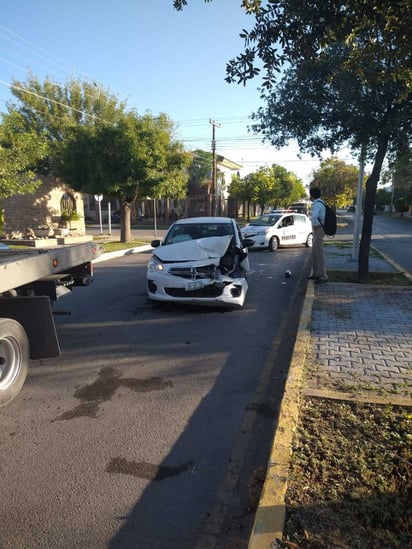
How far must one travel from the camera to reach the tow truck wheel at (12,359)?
3.90 meters

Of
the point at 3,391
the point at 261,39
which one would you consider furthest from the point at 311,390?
the point at 261,39

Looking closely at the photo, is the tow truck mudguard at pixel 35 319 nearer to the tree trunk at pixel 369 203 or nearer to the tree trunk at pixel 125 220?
the tree trunk at pixel 369 203

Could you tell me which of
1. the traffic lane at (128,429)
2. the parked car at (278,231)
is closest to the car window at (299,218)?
the parked car at (278,231)

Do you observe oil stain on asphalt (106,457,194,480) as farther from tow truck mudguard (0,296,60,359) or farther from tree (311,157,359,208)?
tree (311,157,359,208)

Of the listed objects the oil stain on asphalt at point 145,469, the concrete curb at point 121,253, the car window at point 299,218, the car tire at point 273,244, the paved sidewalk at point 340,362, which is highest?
the car window at point 299,218

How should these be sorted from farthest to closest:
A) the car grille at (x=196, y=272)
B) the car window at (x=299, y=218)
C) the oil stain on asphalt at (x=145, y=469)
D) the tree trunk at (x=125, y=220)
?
1. the tree trunk at (x=125, y=220)
2. the car window at (x=299, y=218)
3. the car grille at (x=196, y=272)
4. the oil stain on asphalt at (x=145, y=469)

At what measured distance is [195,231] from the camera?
8.58 m

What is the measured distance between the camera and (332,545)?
2.18 meters

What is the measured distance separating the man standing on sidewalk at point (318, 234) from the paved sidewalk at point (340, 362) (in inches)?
53.1

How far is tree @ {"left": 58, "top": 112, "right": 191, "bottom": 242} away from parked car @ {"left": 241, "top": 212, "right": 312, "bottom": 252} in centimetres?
431

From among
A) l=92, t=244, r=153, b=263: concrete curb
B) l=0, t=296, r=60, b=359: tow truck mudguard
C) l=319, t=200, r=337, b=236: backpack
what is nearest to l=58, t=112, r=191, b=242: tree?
l=92, t=244, r=153, b=263: concrete curb

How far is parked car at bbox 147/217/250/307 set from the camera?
704 cm

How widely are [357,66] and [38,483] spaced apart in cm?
525

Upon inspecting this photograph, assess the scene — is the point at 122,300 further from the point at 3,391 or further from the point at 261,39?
the point at 261,39
